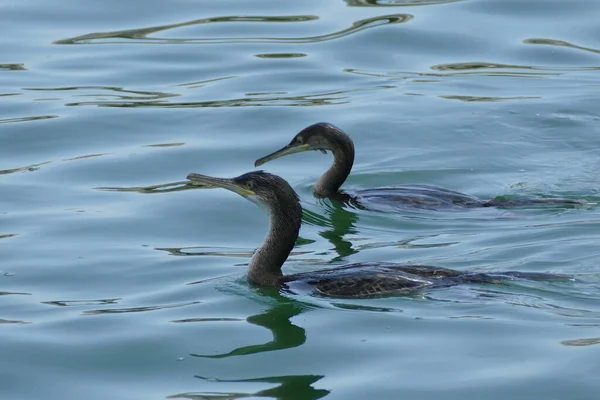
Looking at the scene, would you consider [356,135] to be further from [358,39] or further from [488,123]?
[358,39]

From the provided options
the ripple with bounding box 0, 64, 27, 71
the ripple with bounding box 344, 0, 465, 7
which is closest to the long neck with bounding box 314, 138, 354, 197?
the ripple with bounding box 0, 64, 27, 71

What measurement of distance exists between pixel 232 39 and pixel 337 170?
21.2ft

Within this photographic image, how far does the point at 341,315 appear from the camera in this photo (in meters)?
9.76

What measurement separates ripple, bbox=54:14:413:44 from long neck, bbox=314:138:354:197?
590 centimetres

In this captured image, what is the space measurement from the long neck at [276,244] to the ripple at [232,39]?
8.96 m

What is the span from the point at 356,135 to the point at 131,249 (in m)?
4.34

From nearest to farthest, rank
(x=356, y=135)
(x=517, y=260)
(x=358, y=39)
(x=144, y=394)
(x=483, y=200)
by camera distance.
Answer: (x=144, y=394), (x=517, y=260), (x=483, y=200), (x=356, y=135), (x=358, y=39)

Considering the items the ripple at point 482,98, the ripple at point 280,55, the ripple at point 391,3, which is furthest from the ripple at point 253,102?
the ripple at point 391,3

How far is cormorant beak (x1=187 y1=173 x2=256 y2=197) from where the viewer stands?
10.4 m

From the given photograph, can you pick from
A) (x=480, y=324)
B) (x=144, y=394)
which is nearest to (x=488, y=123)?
(x=480, y=324)

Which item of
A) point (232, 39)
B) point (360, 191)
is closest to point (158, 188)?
point (360, 191)

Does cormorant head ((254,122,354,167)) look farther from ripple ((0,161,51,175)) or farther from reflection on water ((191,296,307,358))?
reflection on water ((191,296,307,358))

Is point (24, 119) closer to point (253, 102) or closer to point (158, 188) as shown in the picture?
point (253, 102)

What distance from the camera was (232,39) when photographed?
1955cm
